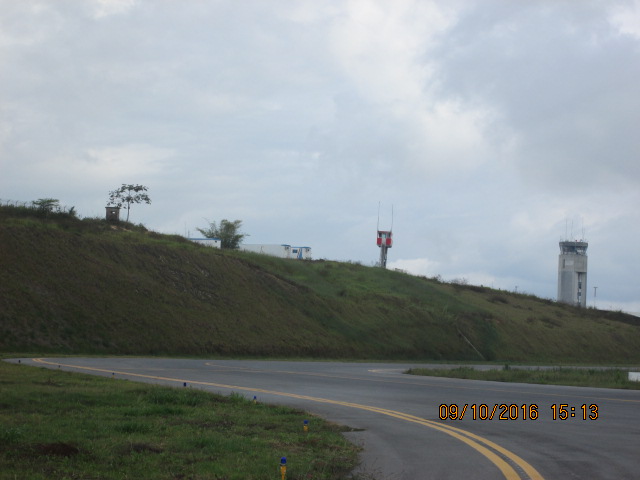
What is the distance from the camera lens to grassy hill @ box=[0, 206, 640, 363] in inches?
1676

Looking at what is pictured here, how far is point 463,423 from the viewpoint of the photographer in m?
14.6

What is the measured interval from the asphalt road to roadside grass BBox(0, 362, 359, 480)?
95 centimetres

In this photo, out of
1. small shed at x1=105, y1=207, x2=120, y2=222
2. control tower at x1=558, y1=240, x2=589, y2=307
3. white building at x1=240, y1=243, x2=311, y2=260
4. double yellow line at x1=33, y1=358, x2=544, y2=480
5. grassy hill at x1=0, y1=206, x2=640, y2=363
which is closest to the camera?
double yellow line at x1=33, y1=358, x2=544, y2=480

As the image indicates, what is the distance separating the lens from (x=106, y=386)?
18.0 meters

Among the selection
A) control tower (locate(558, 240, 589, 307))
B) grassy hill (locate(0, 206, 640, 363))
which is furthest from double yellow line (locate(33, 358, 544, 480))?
control tower (locate(558, 240, 589, 307))

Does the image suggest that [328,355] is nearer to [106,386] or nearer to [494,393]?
[494,393]

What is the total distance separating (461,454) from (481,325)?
208 feet

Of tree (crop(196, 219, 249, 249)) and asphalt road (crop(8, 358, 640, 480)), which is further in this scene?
tree (crop(196, 219, 249, 249))

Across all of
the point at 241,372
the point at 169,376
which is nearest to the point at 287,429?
the point at 169,376
